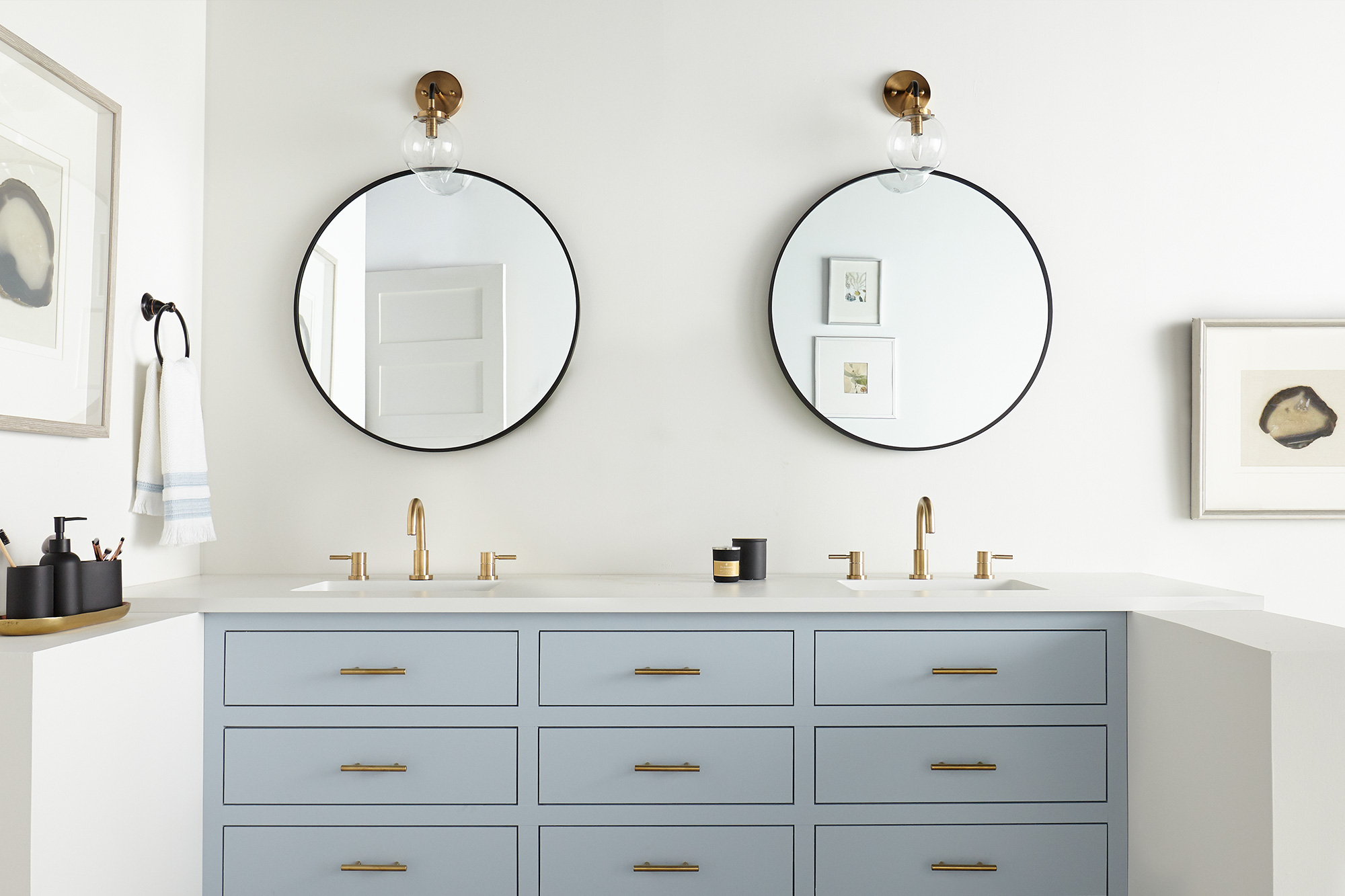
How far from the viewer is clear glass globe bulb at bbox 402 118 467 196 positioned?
6.57 feet

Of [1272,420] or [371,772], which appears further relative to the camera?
[1272,420]

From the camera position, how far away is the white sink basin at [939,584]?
2.00 m

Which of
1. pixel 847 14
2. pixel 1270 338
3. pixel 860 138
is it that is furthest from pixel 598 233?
pixel 1270 338

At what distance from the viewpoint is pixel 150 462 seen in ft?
6.26

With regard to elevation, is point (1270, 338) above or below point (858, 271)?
below

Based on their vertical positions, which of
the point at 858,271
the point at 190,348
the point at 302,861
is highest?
the point at 858,271

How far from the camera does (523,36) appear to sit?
7.27 feet

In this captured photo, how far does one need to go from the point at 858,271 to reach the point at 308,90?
5.00 ft

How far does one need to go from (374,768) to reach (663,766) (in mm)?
590

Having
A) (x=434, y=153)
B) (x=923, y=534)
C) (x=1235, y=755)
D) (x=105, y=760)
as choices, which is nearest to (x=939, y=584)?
(x=923, y=534)

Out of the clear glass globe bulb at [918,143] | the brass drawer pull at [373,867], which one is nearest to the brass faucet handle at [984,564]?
the clear glass globe bulb at [918,143]

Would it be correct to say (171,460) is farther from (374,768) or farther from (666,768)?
(666,768)

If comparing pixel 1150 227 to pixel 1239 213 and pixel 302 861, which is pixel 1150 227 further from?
pixel 302 861

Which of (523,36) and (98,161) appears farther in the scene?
(523,36)
